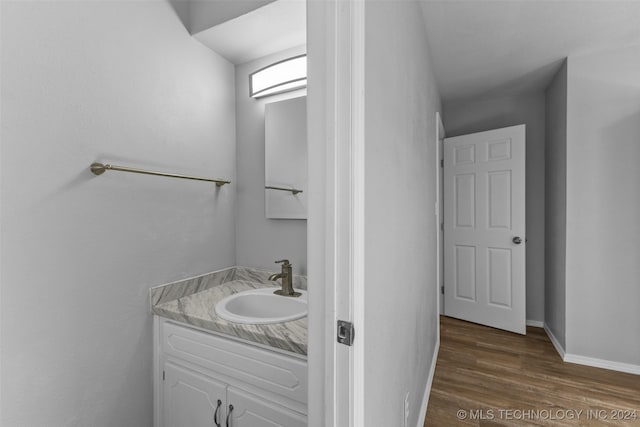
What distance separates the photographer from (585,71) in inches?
88.4

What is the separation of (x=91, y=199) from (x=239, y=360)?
883 mm

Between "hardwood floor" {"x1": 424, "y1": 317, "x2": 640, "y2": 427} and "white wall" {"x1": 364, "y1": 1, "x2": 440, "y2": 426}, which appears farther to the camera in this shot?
"hardwood floor" {"x1": 424, "y1": 317, "x2": 640, "y2": 427}

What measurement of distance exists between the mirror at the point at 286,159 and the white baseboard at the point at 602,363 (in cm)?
237

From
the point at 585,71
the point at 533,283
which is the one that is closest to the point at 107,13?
the point at 585,71

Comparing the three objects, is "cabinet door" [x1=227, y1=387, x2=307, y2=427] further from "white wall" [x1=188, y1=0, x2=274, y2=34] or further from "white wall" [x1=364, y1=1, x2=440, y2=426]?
"white wall" [x1=188, y1=0, x2=274, y2=34]

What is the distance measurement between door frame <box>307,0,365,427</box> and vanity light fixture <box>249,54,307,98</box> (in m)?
1.04

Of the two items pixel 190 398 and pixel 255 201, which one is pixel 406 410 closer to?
pixel 190 398

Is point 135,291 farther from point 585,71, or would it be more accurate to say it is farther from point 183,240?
point 585,71

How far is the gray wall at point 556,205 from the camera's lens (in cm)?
238

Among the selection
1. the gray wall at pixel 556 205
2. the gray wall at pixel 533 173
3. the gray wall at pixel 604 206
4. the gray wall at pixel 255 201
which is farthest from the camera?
the gray wall at pixel 533 173

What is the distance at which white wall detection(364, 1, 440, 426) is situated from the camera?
819 mm

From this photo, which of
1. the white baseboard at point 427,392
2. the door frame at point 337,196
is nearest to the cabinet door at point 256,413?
the door frame at point 337,196

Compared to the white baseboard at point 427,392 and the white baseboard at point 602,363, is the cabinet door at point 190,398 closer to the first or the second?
the white baseboard at point 427,392

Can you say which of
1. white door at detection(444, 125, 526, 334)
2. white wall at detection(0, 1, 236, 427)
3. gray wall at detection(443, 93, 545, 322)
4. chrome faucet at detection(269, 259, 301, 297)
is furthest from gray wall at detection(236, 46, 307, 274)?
gray wall at detection(443, 93, 545, 322)
